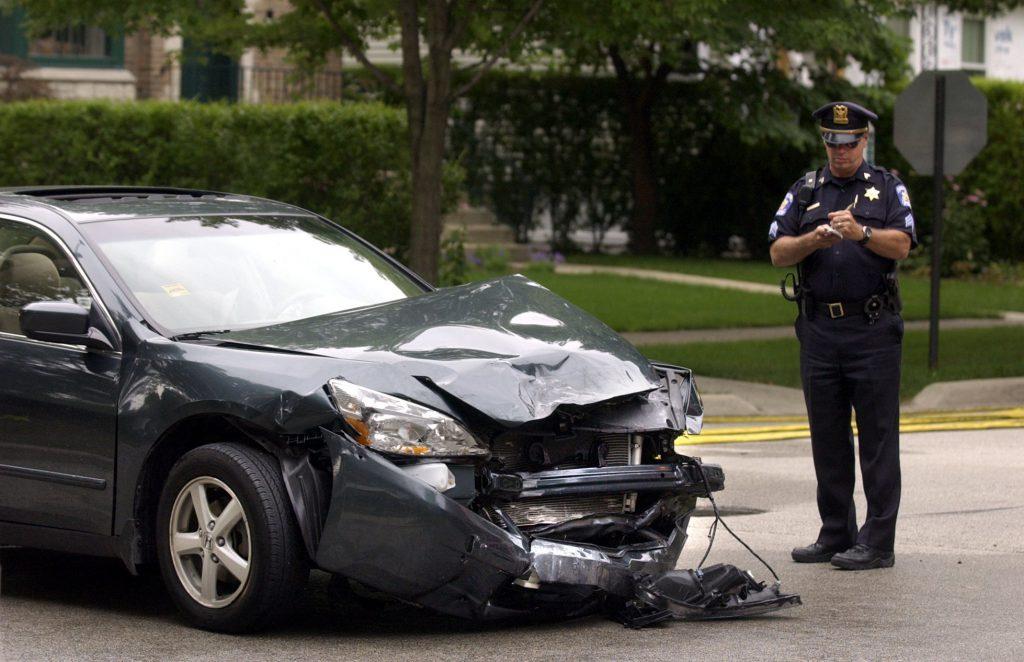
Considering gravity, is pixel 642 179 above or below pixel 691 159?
below

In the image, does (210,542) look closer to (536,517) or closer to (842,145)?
(536,517)

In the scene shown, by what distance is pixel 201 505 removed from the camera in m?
6.01

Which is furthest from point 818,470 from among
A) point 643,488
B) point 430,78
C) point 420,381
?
point 430,78

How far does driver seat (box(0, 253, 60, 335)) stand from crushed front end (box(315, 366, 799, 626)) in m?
1.74

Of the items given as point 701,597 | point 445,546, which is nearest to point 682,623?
point 701,597

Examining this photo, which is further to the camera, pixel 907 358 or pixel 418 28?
pixel 907 358

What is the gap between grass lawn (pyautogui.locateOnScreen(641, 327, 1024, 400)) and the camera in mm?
14602

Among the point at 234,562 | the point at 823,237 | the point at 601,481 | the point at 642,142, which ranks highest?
the point at 642,142

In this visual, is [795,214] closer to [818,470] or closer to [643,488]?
[818,470]

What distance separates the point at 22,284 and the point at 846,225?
3374mm

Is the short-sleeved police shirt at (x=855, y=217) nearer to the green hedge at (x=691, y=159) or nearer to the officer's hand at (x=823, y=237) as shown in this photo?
the officer's hand at (x=823, y=237)

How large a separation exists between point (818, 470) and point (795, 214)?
113cm

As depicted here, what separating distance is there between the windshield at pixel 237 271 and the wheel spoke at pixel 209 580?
0.93 m

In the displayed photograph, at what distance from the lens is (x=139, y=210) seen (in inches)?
283
